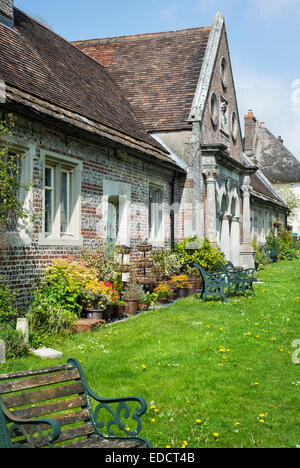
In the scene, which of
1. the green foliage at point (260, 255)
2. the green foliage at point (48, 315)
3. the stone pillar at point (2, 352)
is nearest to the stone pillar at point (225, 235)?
the green foliage at point (260, 255)

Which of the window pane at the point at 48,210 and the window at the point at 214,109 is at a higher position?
the window at the point at 214,109

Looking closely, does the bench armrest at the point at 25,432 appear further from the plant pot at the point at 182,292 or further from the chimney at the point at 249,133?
the chimney at the point at 249,133

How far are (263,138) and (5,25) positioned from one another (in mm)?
40396

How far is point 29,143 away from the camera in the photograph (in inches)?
381

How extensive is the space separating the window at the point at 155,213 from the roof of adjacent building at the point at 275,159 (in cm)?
3410

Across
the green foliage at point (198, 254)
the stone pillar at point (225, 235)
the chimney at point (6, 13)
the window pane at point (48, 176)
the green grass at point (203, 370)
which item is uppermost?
the chimney at point (6, 13)

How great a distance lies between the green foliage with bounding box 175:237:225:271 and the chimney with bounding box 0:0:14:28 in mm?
7983

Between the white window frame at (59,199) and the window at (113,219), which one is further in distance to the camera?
the window at (113,219)

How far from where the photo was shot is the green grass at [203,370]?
4785 mm

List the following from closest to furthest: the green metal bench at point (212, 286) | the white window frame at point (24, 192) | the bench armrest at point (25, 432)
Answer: the bench armrest at point (25, 432) → the white window frame at point (24, 192) → the green metal bench at point (212, 286)

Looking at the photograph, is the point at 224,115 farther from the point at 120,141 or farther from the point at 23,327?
the point at 23,327

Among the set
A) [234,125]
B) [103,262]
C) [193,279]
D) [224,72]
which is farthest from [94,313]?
[234,125]

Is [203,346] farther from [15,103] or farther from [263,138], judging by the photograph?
[263,138]

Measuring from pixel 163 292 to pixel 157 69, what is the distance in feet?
31.7
